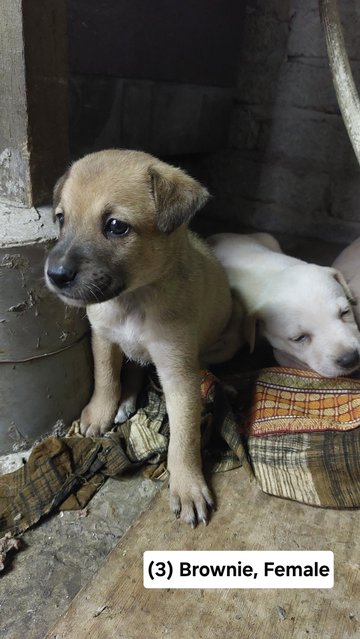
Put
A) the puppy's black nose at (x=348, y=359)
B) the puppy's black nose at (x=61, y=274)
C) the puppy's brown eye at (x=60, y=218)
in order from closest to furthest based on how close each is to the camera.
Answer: the puppy's black nose at (x=61, y=274)
the puppy's brown eye at (x=60, y=218)
the puppy's black nose at (x=348, y=359)

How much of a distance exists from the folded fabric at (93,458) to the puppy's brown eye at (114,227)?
1.28 m

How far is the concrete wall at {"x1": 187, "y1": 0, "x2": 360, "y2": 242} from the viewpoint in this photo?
4895 mm

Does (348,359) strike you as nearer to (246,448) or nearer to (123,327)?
(246,448)

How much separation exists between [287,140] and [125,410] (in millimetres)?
3454

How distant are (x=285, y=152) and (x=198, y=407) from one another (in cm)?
358

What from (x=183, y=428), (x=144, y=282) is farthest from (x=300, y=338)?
(x=144, y=282)

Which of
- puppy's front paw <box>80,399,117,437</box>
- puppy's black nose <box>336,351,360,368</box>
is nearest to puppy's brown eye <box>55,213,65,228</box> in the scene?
puppy's front paw <box>80,399,117,437</box>

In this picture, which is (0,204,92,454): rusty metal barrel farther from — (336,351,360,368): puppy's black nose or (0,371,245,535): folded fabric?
(336,351,360,368): puppy's black nose

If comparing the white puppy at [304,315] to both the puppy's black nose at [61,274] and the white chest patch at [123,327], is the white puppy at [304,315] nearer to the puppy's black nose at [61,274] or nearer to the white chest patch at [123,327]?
the white chest patch at [123,327]

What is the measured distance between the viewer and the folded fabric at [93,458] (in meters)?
2.67

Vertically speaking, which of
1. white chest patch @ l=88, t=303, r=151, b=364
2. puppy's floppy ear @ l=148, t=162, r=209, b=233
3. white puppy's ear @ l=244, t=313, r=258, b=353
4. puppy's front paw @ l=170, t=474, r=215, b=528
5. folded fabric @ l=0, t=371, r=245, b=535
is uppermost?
puppy's floppy ear @ l=148, t=162, r=209, b=233

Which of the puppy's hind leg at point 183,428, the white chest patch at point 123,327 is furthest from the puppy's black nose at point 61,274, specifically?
the puppy's hind leg at point 183,428

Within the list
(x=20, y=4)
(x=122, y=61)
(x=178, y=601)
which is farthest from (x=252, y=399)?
(x=122, y=61)

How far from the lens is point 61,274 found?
6.75 ft
